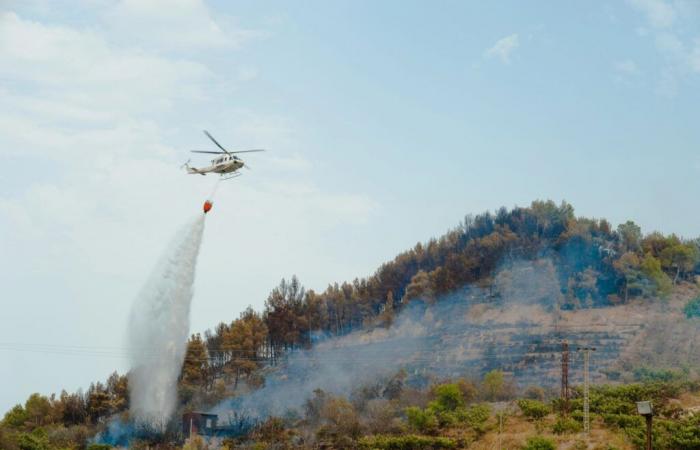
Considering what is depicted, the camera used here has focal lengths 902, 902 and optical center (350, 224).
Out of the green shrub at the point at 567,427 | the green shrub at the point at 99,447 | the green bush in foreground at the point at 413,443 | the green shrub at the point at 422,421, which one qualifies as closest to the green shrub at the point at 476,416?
the green shrub at the point at 422,421

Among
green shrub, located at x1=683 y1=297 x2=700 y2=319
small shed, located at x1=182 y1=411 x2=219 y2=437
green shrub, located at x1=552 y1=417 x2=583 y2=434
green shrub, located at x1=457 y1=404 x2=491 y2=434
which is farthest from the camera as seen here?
green shrub, located at x1=683 y1=297 x2=700 y2=319

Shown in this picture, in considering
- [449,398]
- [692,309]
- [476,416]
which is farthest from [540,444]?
[692,309]

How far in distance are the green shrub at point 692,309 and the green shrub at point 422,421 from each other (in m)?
33.7

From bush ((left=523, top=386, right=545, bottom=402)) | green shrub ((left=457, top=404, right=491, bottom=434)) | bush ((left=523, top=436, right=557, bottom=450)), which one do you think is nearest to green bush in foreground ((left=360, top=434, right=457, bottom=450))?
green shrub ((left=457, top=404, right=491, bottom=434))

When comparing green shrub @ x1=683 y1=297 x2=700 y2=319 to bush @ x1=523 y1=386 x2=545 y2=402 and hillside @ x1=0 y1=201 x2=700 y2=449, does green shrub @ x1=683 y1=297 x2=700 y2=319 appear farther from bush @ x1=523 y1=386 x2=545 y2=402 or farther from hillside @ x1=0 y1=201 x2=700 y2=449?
bush @ x1=523 y1=386 x2=545 y2=402

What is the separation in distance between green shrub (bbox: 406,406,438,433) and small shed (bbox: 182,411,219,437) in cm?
1592

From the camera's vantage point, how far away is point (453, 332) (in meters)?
93.3

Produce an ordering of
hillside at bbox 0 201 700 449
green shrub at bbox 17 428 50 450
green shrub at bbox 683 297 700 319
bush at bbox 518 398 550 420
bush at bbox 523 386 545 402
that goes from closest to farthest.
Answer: green shrub at bbox 17 428 50 450 < bush at bbox 518 398 550 420 < bush at bbox 523 386 545 402 < hillside at bbox 0 201 700 449 < green shrub at bbox 683 297 700 319

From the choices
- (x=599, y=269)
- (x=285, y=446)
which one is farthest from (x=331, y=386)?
(x=599, y=269)

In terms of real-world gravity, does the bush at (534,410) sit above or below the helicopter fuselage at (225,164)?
below

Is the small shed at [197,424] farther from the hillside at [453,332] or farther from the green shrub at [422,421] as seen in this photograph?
the green shrub at [422,421]

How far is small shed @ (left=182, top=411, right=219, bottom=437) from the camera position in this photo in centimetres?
6750

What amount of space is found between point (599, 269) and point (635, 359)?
21594mm

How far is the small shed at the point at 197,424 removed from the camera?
221 ft
